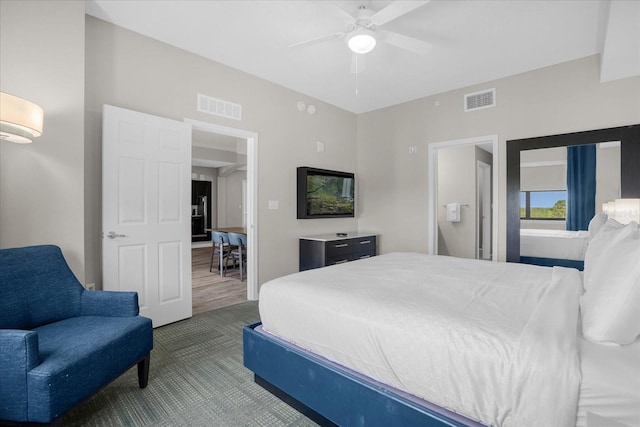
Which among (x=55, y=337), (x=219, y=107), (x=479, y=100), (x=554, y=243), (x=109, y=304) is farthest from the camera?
(x=479, y=100)

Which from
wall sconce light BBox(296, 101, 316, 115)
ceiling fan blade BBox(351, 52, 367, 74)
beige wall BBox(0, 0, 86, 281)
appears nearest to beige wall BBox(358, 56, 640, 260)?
wall sconce light BBox(296, 101, 316, 115)

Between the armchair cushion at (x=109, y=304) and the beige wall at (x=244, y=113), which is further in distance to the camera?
the beige wall at (x=244, y=113)

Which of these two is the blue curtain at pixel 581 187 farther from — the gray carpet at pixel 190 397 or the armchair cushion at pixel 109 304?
the armchair cushion at pixel 109 304

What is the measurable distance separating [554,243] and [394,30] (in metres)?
2.89

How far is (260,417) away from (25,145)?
242 cm

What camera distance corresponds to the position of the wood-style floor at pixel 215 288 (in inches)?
147

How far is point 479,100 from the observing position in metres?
3.99

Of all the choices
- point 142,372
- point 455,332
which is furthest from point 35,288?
point 455,332

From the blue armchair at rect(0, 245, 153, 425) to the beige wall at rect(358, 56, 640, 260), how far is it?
383 cm

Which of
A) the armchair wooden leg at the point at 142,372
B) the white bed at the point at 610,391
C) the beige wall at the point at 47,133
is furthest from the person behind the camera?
the beige wall at the point at 47,133

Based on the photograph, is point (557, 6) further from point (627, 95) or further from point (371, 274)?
point (371, 274)

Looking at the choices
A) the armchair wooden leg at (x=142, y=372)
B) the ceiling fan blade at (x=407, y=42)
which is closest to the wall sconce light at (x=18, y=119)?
the armchair wooden leg at (x=142, y=372)

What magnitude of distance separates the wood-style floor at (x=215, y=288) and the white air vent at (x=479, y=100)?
396cm

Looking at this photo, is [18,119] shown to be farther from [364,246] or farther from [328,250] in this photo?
[364,246]
